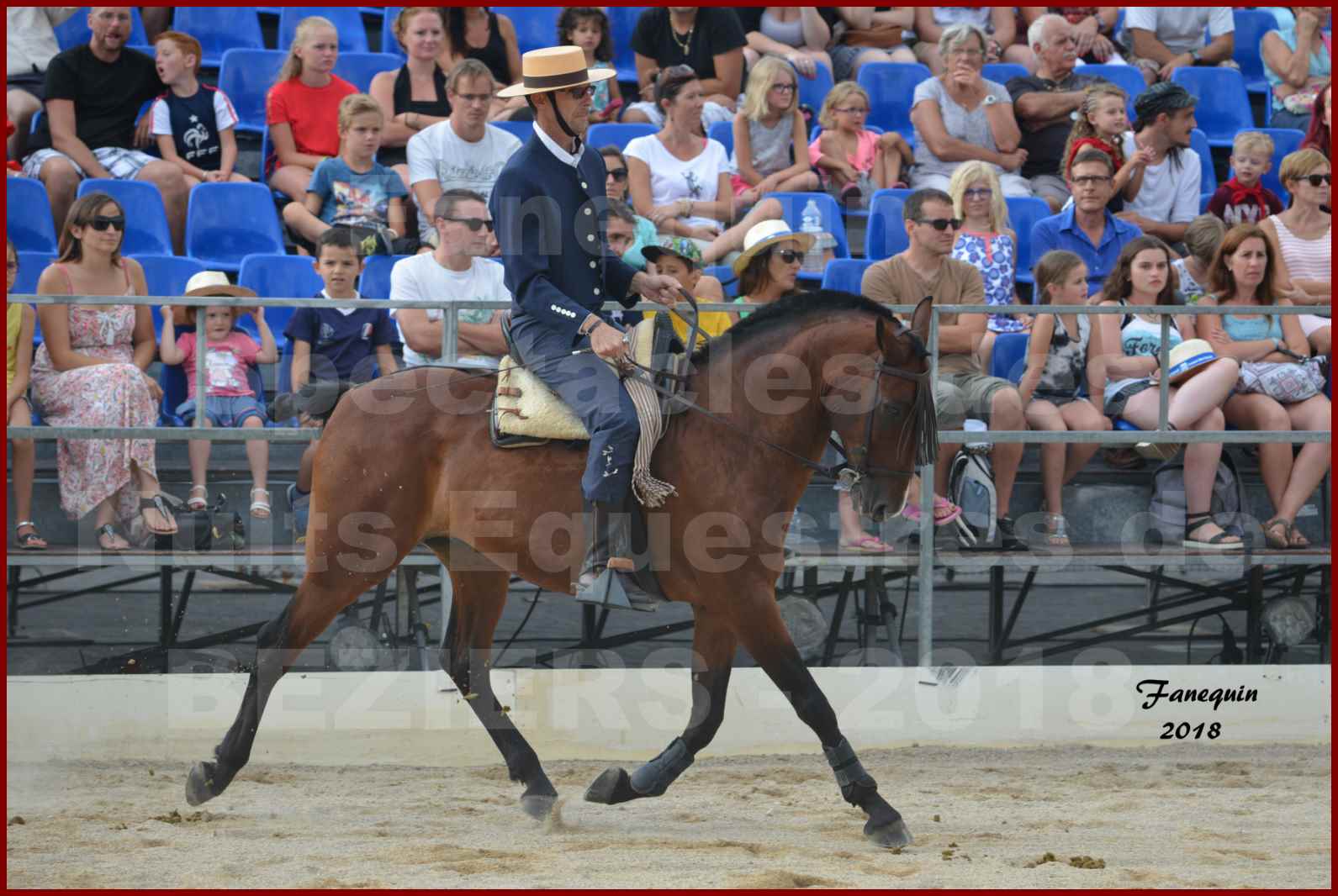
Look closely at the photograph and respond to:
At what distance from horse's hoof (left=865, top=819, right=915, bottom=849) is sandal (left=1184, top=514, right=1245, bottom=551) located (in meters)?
2.60

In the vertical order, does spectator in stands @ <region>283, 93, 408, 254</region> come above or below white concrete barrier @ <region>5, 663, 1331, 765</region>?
above

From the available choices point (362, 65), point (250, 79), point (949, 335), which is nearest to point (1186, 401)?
point (949, 335)

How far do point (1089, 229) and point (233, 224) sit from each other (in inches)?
193

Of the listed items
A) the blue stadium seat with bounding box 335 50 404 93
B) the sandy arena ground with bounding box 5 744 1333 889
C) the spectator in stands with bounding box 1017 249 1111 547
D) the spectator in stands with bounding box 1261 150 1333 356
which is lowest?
the sandy arena ground with bounding box 5 744 1333 889

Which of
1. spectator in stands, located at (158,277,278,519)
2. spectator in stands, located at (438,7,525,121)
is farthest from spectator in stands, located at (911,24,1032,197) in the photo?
spectator in stands, located at (158,277,278,519)

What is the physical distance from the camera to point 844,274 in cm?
827

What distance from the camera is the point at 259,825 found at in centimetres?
562

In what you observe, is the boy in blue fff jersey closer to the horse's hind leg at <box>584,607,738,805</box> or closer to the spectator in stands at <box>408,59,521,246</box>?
the spectator in stands at <box>408,59,521,246</box>

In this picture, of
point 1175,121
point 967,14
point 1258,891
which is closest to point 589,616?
point 1258,891

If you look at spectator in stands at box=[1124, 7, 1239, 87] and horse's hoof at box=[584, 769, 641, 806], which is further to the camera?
spectator in stands at box=[1124, 7, 1239, 87]

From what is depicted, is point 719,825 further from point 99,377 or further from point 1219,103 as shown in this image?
point 1219,103

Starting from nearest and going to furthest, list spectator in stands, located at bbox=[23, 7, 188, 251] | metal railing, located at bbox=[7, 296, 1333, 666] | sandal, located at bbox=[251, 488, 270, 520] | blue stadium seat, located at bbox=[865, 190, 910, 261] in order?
metal railing, located at bbox=[7, 296, 1333, 666] < sandal, located at bbox=[251, 488, 270, 520] < blue stadium seat, located at bbox=[865, 190, 910, 261] < spectator in stands, located at bbox=[23, 7, 188, 251]

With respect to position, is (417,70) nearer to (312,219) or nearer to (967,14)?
(312,219)

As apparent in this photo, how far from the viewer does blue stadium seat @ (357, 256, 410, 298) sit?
8.10m
